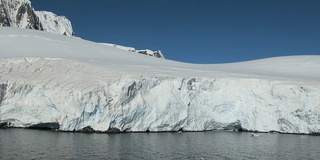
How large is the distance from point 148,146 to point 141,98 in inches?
274

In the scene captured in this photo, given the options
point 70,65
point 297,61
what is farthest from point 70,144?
point 297,61

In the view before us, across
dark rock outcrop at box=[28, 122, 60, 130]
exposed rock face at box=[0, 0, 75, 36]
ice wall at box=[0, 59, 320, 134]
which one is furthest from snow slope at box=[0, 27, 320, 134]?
exposed rock face at box=[0, 0, 75, 36]

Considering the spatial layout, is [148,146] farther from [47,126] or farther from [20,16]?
[20,16]

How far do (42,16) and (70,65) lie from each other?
8958cm

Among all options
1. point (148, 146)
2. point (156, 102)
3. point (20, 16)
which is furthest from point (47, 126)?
point (20, 16)

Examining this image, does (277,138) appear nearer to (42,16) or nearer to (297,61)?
(297,61)

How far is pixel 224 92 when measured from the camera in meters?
31.3

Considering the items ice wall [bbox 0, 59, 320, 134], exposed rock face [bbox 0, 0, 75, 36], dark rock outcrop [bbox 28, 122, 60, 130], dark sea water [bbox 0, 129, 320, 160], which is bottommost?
dark sea water [bbox 0, 129, 320, 160]

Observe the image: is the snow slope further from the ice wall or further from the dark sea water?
the dark sea water

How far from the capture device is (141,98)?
27.2 meters

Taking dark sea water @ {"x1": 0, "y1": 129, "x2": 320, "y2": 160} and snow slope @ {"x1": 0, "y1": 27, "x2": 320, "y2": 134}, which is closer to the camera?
dark sea water @ {"x1": 0, "y1": 129, "x2": 320, "y2": 160}

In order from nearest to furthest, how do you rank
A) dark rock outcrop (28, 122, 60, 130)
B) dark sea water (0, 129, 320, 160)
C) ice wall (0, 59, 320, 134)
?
dark sea water (0, 129, 320, 160) < ice wall (0, 59, 320, 134) < dark rock outcrop (28, 122, 60, 130)

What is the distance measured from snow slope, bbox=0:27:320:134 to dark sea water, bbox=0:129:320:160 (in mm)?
1750

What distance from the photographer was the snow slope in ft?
84.8
